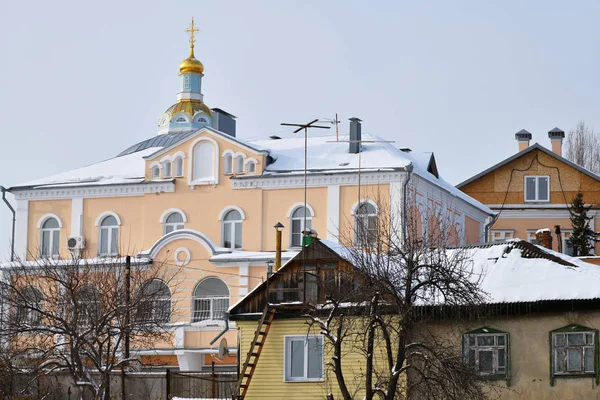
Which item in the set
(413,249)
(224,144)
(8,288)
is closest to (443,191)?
(224,144)

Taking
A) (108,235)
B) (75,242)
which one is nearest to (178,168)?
(108,235)

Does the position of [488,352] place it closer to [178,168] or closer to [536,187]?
[178,168]

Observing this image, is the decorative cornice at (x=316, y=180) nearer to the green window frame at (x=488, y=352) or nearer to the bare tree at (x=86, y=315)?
the bare tree at (x=86, y=315)

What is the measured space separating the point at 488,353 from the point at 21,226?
2726 centimetres

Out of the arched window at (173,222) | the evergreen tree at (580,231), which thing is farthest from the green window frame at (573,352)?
the evergreen tree at (580,231)

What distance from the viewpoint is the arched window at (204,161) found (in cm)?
5472

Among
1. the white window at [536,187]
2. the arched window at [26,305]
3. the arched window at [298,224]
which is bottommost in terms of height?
the arched window at [26,305]

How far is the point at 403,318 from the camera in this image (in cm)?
3162

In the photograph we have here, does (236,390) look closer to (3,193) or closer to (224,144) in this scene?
(224,144)

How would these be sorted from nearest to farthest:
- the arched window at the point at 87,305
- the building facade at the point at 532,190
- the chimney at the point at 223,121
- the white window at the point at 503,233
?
the arched window at the point at 87,305, the chimney at the point at 223,121, the white window at the point at 503,233, the building facade at the point at 532,190

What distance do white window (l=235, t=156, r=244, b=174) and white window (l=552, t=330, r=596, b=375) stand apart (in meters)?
21.8

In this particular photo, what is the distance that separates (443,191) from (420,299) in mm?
21243

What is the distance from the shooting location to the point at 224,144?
54.7 m

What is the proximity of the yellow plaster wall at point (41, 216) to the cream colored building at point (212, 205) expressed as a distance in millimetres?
39
